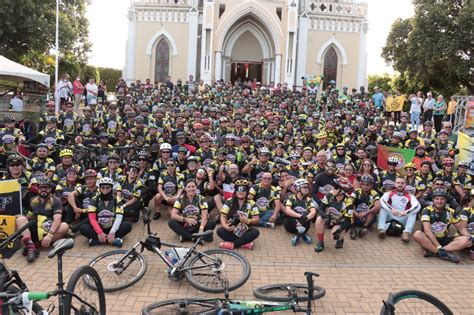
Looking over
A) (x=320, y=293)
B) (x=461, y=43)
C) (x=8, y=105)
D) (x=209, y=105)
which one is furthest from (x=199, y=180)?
(x=461, y=43)

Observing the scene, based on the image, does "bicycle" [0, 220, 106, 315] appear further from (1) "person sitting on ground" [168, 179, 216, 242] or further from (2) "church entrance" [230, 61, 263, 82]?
(2) "church entrance" [230, 61, 263, 82]

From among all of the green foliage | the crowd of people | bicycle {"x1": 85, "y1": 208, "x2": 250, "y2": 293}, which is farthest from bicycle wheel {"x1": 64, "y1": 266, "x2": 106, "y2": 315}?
the green foliage

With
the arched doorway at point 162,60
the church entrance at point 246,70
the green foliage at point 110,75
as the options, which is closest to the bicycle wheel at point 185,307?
the arched doorway at point 162,60

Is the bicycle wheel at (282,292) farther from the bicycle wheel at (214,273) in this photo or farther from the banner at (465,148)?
the banner at (465,148)

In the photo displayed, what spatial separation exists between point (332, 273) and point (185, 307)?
10.6 ft

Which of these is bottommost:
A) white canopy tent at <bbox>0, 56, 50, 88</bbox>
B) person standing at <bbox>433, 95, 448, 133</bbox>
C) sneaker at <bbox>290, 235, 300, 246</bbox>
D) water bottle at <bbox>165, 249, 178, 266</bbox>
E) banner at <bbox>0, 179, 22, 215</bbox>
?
sneaker at <bbox>290, 235, 300, 246</bbox>

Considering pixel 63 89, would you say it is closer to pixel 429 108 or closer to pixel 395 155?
pixel 395 155

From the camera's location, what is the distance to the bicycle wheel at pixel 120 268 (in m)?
6.96

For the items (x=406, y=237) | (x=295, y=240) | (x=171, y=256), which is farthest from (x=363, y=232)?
(x=171, y=256)

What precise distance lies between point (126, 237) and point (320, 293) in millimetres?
4565

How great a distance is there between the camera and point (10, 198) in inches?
328

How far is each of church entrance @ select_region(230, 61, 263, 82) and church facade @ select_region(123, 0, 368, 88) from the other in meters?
1.02

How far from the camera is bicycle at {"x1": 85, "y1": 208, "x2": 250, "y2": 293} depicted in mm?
6957

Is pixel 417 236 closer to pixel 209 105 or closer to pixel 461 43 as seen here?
pixel 209 105
